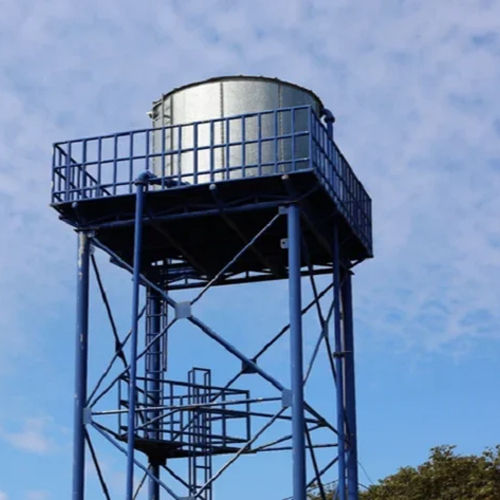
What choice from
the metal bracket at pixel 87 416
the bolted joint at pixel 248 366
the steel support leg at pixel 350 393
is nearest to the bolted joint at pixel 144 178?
the bolted joint at pixel 248 366

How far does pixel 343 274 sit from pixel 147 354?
5150mm

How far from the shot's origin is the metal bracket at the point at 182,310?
25922mm

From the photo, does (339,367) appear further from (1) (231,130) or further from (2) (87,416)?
(1) (231,130)

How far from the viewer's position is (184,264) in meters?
30.0

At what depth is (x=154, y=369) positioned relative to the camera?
29578 mm

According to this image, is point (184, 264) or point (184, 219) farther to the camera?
point (184, 264)

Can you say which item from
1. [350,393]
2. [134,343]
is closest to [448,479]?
[350,393]

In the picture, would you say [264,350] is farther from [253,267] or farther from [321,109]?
[321,109]

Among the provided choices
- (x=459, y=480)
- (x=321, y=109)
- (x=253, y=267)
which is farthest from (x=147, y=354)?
(x=459, y=480)

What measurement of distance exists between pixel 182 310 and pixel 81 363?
2.68m

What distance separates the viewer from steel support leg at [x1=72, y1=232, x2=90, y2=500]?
26.3m

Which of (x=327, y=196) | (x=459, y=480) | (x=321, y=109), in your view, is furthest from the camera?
(x=459, y=480)

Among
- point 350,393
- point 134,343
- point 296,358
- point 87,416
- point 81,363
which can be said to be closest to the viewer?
point 296,358

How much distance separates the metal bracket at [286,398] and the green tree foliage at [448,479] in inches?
663
